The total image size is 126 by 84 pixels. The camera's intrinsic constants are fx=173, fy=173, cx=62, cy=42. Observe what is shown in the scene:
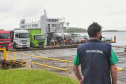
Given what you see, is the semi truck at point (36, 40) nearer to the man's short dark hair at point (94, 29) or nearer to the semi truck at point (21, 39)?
the semi truck at point (21, 39)

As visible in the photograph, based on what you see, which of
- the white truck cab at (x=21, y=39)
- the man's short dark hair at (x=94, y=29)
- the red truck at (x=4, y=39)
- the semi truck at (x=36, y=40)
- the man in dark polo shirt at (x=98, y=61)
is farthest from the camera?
the semi truck at (x=36, y=40)

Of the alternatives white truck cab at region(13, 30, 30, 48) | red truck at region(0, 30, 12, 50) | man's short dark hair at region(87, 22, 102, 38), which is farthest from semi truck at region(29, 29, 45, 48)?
man's short dark hair at region(87, 22, 102, 38)

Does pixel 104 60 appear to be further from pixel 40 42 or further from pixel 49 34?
pixel 49 34

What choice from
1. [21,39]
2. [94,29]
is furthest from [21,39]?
[94,29]

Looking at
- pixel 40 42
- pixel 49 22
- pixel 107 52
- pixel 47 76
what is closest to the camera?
pixel 107 52

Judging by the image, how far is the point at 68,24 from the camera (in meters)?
39.8

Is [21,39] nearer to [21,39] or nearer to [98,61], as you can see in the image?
[21,39]

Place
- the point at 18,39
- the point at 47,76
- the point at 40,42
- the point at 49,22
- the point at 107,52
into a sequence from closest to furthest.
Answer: the point at 107,52 < the point at 47,76 < the point at 18,39 < the point at 40,42 < the point at 49,22

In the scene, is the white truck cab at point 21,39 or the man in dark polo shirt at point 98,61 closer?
the man in dark polo shirt at point 98,61

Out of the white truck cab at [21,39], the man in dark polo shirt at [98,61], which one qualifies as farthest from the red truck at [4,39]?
the man in dark polo shirt at [98,61]

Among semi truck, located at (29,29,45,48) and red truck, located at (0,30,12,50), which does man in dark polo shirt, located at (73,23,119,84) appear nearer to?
red truck, located at (0,30,12,50)

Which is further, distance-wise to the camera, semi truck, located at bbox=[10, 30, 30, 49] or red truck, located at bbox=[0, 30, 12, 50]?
semi truck, located at bbox=[10, 30, 30, 49]

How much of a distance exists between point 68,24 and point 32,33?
1265 centimetres

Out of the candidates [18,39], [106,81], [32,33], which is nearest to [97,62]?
[106,81]
